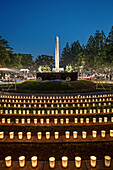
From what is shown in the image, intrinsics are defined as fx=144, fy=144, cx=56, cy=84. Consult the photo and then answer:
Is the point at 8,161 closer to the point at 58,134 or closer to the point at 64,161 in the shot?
the point at 64,161

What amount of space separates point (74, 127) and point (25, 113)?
3.36 meters

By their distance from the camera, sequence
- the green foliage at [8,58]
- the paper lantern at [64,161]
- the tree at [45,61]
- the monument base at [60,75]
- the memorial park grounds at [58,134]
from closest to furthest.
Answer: the paper lantern at [64,161], the memorial park grounds at [58,134], the monument base at [60,75], the green foliage at [8,58], the tree at [45,61]

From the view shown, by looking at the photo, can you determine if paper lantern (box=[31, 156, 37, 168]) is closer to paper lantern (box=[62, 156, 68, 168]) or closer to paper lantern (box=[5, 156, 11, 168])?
paper lantern (box=[5, 156, 11, 168])

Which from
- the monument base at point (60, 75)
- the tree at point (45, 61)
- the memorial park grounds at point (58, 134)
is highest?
the tree at point (45, 61)

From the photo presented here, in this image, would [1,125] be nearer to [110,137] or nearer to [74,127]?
[74,127]

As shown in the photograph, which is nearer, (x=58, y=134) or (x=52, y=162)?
(x=52, y=162)

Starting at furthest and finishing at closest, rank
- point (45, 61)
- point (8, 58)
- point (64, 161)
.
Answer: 1. point (45, 61)
2. point (8, 58)
3. point (64, 161)

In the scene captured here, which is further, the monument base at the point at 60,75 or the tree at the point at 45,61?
the tree at the point at 45,61

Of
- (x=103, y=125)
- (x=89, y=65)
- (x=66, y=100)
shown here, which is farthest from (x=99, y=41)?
(x=103, y=125)

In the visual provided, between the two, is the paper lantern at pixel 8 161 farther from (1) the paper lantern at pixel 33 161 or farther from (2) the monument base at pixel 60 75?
(2) the monument base at pixel 60 75

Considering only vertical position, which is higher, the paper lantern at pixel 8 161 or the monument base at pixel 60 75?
the monument base at pixel 60 75

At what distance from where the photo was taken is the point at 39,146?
5.79 m

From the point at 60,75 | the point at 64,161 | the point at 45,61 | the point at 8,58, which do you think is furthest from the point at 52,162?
the point at 45,61

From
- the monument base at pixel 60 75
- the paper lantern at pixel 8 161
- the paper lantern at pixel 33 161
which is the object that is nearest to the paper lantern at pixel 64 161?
the paper lantern at pixel 33 161
